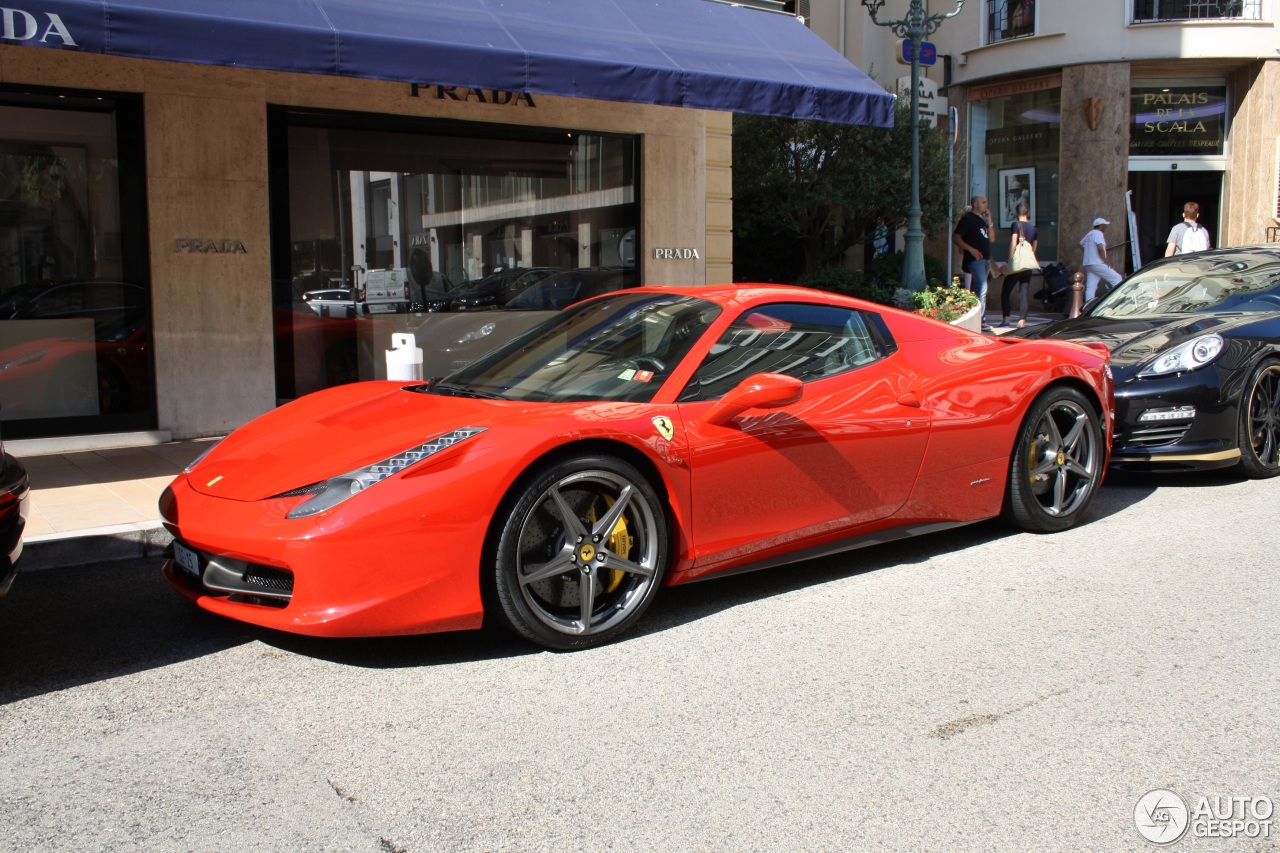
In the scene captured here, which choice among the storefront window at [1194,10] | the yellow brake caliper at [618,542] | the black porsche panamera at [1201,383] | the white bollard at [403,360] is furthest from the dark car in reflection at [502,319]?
the storefront window at [1194,10]

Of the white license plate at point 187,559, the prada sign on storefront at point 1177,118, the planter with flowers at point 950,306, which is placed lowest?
the white license plate at point 187,559

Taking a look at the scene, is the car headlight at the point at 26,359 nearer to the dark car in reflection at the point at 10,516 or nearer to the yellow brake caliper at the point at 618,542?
the dark car in reflection at the point at 10,516

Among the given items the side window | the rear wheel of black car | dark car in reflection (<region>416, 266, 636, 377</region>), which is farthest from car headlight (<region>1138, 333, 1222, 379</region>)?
dark car in reflection (<region>416, 266, 636, 377</region>)

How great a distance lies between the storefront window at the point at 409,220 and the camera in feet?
32.0

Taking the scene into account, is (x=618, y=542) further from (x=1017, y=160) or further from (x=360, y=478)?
(x=1017, y=160)

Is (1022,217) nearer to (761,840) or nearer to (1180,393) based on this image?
(1180,393)

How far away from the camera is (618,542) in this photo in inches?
165

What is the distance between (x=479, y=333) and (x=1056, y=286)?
12.2m

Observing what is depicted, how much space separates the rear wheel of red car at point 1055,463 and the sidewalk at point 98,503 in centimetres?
429

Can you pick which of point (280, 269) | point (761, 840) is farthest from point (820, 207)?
point (761, 840)

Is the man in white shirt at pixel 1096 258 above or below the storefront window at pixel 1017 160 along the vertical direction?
below

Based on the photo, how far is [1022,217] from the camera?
1753 centimetres

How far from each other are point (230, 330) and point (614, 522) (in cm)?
611

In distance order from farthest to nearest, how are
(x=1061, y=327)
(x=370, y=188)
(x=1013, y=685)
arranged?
(x=370, y=188), (x=1061, y=327), (x=1013, y=685)
